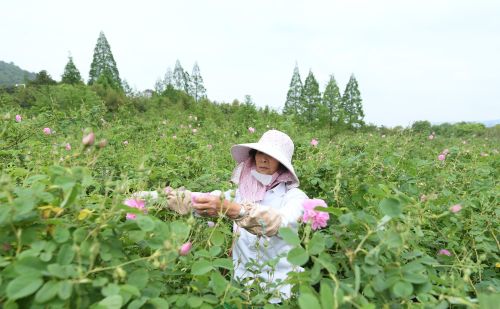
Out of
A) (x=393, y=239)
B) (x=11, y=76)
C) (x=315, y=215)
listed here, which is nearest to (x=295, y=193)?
(x=315, y=215)

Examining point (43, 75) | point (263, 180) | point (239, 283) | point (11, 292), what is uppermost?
point (43, 75)

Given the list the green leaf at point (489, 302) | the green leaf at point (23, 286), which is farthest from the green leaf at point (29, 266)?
the green leaf at point (489, 302)

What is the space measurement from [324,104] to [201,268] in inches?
620

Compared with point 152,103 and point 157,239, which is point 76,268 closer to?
point 157,239

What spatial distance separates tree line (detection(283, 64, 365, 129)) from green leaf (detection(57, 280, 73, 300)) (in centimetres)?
669

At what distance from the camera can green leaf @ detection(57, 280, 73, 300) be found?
67 cm

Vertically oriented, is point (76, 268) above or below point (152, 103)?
below

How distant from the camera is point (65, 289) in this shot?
69 cm

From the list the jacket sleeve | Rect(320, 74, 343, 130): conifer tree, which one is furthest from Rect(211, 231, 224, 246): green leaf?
Rect(320, 74, 343, 130): conifer tree

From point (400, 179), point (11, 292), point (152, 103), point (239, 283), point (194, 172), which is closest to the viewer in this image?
point (11, 292)

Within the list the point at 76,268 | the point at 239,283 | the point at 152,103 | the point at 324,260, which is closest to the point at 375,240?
the point at 324,260

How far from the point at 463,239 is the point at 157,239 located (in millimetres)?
1811

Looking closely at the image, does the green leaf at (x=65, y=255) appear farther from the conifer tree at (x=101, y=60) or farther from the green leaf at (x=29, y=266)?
the conifer tree at (x=101, y=60)

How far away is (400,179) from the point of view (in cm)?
221
